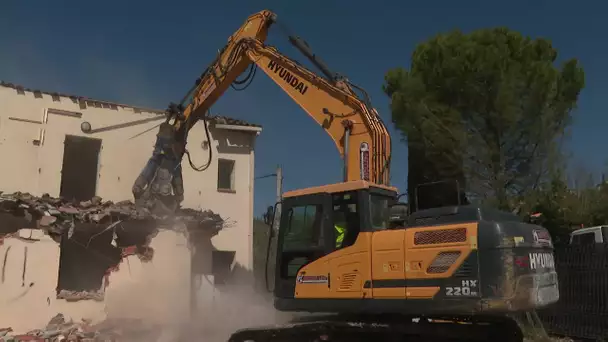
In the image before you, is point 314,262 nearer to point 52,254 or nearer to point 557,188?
point 52,254

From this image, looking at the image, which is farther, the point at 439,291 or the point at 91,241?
the point at 91,241

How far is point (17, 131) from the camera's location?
17.4m

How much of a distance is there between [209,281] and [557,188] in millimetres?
11428

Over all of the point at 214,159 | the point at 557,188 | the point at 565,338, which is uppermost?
the point at 214,159

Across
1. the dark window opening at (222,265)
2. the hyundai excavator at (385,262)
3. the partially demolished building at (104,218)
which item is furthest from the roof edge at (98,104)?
the hyundai excavator at (385,262)

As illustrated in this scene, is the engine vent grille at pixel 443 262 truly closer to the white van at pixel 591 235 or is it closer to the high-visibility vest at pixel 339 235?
the high-visibility vest at pixel 339 235

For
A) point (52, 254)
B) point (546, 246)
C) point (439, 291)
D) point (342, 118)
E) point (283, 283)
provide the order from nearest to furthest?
point (439, 291), point (546, 246), point (283, 283), point (342, 118), point (52, 254)

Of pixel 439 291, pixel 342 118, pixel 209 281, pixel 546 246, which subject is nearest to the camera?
pixel 439 291

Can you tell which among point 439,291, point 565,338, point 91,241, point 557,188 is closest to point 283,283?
point 439,291

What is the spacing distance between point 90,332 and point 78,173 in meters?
8.58

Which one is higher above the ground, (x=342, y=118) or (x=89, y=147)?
(x=89, y=147)

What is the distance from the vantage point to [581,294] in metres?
13.1

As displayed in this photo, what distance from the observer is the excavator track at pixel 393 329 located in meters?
7.63

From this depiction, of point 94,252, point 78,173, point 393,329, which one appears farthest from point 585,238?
point 78,173
